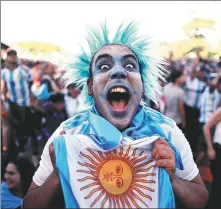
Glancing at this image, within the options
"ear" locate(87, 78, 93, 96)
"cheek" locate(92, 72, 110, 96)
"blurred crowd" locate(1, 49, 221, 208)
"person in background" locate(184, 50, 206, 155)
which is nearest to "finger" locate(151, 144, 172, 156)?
"cheek" locate(92, 72, 110, 96)

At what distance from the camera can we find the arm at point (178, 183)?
1.90 metres

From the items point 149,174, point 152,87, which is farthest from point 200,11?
point 149,174

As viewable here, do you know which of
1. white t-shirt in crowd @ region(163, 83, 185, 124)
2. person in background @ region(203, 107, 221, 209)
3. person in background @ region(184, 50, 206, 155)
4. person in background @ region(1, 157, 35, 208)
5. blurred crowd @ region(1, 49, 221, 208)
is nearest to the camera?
person in background @ region(203, 107, 221, 209)

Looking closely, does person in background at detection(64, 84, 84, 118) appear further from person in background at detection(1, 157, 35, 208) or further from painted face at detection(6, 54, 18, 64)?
person in background at detection(1, 157, 35, 208)

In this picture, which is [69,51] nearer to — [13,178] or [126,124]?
[126,124]

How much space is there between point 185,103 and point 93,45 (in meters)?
5.00

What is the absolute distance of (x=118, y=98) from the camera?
206cm

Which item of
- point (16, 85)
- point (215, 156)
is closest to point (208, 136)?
point (215, 156)

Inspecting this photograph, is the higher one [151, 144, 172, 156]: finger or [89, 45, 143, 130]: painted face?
[89, 45, 143, 130]: painted face

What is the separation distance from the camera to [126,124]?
6.66 ft

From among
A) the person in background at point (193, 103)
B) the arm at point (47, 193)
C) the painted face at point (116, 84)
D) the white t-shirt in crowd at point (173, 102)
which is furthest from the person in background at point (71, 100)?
the arm at point (47, 193)

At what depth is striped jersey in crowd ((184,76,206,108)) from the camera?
6965 millimetres

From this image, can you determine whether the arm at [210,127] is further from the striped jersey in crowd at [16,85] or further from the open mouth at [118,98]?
the striped jersey in crowd at [16,85]

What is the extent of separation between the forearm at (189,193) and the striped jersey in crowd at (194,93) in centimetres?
501
